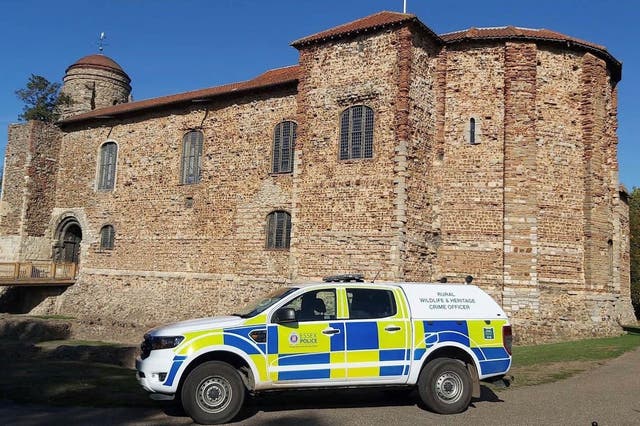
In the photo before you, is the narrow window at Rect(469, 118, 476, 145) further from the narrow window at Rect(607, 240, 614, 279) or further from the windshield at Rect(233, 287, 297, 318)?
the windshield at Rect(233, 287, 297, 318)

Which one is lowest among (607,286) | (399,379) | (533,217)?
(399,379)

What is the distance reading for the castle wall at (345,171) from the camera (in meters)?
16.7

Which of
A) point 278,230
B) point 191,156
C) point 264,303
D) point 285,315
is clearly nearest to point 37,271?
point 191,156

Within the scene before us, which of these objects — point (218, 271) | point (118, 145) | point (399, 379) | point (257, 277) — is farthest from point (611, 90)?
point (118, 145)

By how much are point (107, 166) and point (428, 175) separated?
1533cm

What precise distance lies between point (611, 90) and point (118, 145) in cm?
1997

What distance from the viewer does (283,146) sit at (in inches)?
818

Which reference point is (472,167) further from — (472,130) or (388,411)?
(388,411)

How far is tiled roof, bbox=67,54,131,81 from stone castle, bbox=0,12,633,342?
13.8 metres

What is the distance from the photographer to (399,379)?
7922mm

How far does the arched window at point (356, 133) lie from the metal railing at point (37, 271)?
1548cm

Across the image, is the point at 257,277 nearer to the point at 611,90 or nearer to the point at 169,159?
the point at 169,159

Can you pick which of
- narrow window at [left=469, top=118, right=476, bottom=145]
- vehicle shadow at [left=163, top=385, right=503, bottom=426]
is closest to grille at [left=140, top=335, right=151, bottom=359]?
vehicle shadow at [left=163, top=385, right=503, bottom=426]

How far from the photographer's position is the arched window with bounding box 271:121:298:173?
67.5 feet
